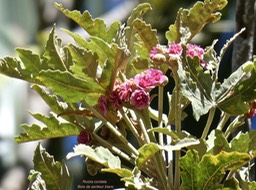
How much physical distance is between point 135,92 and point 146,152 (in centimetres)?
10

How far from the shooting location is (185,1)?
2.40m

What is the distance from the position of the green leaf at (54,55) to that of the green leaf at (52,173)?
0.12 metres

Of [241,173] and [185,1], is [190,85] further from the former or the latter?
[185,1]

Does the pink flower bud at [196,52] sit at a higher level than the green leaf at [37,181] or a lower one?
higher

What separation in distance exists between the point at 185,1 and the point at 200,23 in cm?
154

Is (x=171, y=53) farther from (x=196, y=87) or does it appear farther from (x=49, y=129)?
(x=49, y=129)

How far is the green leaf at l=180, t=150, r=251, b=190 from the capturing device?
741 millimetres

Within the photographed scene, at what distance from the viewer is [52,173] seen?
89 cm

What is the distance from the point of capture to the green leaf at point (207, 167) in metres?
0.74

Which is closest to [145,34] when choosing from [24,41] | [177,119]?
[177,119]

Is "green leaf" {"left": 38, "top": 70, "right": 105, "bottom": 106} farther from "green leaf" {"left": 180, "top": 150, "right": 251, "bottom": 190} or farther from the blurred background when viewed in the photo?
the blurred background

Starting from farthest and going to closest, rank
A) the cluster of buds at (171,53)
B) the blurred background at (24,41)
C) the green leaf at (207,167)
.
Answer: the blurred background at (24,41) < the cluster of buds at (171,53) < the green leaf at (207,167)

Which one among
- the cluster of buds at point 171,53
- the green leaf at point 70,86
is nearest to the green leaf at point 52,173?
the green leaf at point 70,86

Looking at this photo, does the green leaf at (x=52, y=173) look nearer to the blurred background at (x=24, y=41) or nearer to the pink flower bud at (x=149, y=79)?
the pink flower bud at (x=149, y=79)
